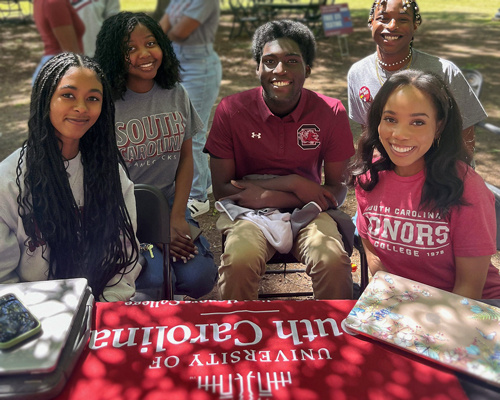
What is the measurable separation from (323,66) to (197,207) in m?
6.71

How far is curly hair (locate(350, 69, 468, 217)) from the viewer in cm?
211

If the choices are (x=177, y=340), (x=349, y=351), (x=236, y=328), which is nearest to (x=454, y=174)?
(x=349, y=351)

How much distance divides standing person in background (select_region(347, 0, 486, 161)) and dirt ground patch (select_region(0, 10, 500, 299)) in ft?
4.53

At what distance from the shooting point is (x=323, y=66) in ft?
34.6

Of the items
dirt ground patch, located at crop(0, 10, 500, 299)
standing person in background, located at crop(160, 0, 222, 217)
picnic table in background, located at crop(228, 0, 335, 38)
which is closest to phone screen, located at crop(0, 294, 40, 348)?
dirt ground patch, located at crop(0, 10, 500, 299)

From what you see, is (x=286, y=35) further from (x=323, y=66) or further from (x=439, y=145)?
(x=323, y=66)

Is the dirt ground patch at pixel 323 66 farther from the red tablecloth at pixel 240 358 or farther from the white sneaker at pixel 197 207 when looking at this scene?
the red tablecloth at pixel 240 358

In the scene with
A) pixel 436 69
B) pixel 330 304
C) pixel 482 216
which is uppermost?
pixel 436 69

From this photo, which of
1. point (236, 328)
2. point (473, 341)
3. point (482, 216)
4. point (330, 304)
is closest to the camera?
point (473, 341)

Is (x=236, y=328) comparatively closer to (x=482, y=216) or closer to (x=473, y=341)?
(x=473, y=341)

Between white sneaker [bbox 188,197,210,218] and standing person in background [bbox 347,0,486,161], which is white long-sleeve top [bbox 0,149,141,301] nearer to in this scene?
standing person in background [bbox 347,0,486,161]

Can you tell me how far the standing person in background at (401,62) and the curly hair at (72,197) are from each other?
163 cm

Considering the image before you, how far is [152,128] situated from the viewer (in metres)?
3.04

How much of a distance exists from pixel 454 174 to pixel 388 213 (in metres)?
0.30
